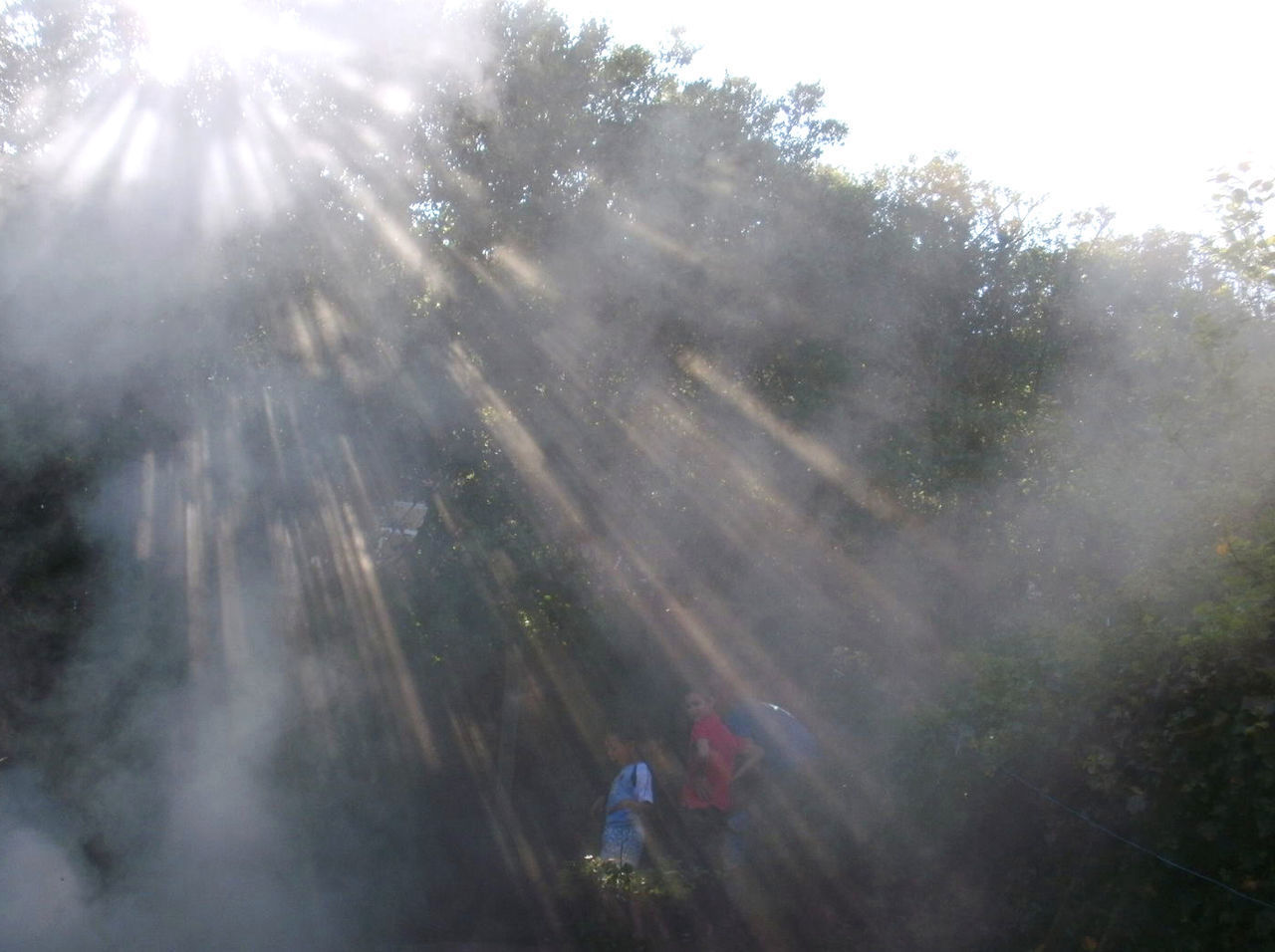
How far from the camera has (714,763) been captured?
495 centimetres

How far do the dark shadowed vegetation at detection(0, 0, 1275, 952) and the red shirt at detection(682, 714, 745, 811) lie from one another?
0.26 meters

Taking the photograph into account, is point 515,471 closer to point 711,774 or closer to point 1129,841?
Result: point 711,774

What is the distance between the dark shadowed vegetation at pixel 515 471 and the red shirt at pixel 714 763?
26 cm

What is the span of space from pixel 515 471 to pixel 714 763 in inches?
79.9

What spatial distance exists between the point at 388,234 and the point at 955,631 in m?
3.80

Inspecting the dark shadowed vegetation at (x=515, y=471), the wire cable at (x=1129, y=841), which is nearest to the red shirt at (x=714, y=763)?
the dark shadowed vegetation at (x=515, y=471)

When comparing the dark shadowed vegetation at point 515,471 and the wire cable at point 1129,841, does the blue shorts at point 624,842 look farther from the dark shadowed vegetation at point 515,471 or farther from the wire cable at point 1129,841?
the wire cable at point 1129,841

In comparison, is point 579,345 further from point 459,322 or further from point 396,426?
point 396,426

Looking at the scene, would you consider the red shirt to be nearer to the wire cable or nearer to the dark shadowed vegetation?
the dark shadowed vegetation

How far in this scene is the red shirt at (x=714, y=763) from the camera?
490 centimetres

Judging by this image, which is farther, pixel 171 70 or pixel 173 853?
pixel 171 70

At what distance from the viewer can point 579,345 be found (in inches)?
245

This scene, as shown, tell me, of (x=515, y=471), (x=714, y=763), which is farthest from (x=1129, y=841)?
(x=515, y=471)

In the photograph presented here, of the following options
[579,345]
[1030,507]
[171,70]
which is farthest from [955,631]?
[171,70]
